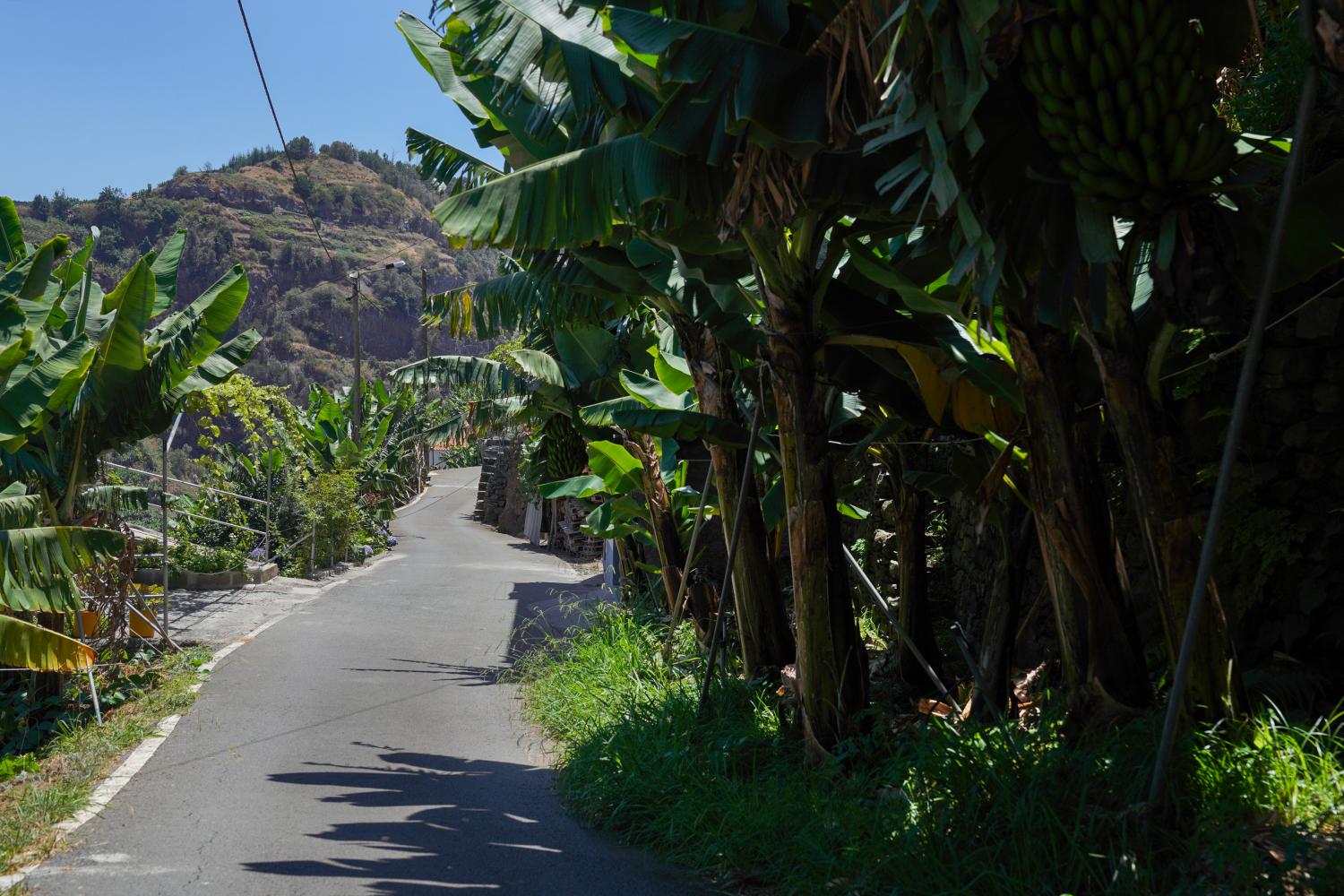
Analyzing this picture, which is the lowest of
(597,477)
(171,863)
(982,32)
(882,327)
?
(171,863)

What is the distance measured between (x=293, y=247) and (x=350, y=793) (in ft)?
325

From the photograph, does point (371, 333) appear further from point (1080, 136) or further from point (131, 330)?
point (1080, 136)

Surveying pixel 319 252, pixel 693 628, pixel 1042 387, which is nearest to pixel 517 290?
pixel 693 628

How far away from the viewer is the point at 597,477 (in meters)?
12.0

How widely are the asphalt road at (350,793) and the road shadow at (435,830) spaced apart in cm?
2

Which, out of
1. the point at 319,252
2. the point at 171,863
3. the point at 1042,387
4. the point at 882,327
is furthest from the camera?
the point at 319,252

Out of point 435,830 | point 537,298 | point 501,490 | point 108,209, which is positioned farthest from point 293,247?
point 435,830

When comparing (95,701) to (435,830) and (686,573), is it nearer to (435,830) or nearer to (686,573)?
(435,830)

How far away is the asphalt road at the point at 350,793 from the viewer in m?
5.98

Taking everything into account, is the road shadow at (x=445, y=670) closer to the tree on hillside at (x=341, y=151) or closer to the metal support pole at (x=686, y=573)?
the metal support pole at (x=686, y=573)

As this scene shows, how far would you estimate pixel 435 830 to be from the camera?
22.4 feet

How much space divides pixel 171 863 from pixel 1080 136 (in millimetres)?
5994

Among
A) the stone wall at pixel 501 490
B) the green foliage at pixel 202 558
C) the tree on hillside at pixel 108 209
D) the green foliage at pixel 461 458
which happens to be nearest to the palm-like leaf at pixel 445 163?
the green foliage at pixel 202 558

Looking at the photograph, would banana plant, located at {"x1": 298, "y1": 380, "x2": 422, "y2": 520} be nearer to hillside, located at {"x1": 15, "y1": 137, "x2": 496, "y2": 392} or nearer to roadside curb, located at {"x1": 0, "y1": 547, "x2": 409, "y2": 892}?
roadside curb, located at {"x1": 0, "y1": 547, "x2": 409, "y2": 892}
